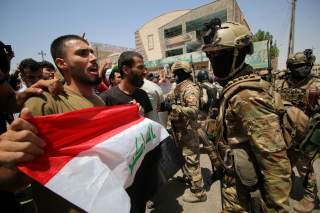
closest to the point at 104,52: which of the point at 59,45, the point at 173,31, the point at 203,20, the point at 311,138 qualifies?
the point at 173,31

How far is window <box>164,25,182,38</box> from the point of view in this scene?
45050 mm

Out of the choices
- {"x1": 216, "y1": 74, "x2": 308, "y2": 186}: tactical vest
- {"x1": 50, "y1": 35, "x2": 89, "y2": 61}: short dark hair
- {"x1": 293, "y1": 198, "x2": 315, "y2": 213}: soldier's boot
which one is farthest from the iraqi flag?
{"x1": 293, "y1": 198, "x2": 315, "y2": 213}: soldier's boot

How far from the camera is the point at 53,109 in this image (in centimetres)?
150

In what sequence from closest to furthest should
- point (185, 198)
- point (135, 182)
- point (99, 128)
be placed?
point (99, 128), point (135, 182), point (185, 198)

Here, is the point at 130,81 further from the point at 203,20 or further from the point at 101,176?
the point at 203,20

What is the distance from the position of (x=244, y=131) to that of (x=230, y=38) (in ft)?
2.92

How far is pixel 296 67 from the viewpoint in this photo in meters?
4.21

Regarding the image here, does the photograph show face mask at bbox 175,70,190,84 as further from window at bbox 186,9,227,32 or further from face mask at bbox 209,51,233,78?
window at bbox 186,9,227,32

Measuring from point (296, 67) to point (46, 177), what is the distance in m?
4.68

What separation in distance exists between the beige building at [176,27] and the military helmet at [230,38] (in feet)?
81.5

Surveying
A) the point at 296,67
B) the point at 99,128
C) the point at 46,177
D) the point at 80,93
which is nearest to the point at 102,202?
the point at 46,177

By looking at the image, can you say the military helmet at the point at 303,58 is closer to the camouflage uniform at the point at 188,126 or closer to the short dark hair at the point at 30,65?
the camouflage uniform at the point at 188,126

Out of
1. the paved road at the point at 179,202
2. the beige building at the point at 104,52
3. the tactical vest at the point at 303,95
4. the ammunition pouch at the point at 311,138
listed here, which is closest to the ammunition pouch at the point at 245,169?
the ammunition pouch at the point at 311,138

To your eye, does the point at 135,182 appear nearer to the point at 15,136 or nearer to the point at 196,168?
the point at 15,136
